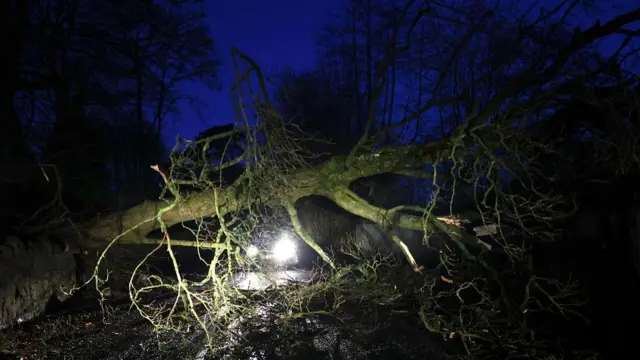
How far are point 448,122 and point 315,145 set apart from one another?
6.25m

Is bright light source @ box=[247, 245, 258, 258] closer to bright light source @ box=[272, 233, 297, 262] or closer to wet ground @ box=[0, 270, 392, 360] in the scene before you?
wet ground @ box=[0, 270, 392, 360]

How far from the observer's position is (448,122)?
17609 mm

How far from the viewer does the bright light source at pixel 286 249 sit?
1217cm

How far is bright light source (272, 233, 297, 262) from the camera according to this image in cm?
1217

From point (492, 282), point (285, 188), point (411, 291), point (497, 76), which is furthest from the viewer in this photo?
point (497, 76)

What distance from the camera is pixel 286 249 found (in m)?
12.8

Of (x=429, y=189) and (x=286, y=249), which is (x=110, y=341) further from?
(x=286, y=249)

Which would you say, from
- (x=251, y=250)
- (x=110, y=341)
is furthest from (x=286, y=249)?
(x=110, y=341)

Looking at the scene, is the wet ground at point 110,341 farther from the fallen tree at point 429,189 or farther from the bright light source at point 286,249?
the bright light source at point 286,249

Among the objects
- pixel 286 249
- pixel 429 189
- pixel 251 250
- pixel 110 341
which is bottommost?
pixel 110 341

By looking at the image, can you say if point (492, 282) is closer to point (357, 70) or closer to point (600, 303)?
point (600, 303)

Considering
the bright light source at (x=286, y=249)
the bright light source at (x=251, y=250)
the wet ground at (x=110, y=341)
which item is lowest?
the wet ground at (x=110, y=341)

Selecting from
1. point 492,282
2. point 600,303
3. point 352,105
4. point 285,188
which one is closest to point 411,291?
point 492,282

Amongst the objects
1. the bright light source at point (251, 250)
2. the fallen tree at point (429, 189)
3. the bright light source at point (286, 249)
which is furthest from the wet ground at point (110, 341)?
the bright light source at point (286, 249)
